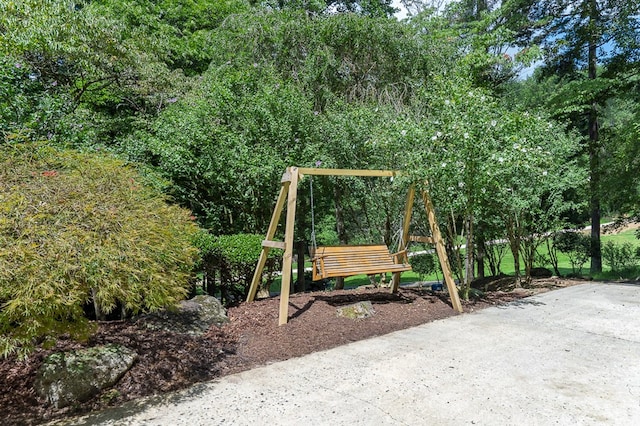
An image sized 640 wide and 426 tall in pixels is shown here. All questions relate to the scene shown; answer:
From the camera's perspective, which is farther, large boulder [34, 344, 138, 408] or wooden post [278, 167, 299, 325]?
wooden post [278, 167, 299, 325]

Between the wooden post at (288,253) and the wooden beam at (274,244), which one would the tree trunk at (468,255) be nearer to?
the wooden post at (288,253)

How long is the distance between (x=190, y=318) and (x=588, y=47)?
12474 mm

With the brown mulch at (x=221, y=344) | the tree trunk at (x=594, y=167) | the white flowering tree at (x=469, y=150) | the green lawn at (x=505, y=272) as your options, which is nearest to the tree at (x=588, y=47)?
the tree trunk at (x=594, y=167)

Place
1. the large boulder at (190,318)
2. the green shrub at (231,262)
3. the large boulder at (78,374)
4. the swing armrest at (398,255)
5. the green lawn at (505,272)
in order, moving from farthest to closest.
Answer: the green lawn at (505,272)
the swing armrest at (398,255)
the green shrub at (231,262)
the large boulder at (190,318)
the large boulder at (78,374)

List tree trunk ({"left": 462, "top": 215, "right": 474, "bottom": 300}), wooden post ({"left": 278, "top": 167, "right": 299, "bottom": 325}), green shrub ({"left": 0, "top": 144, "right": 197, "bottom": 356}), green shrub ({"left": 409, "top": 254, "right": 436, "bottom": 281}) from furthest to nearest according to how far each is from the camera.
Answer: green shrub ({"left": 409, "top": 254, "right": 436, "bottom": 281}), tree trunk ({"left": 462, "top": 215, "right": 474, "bottom": 300}), wooden post ({"left": 278, "top": 167, "right": 299, "bottom": 325}), green shrub ({"left": 0, "top": 144, "right": 197, "bottom": 356})

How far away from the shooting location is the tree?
9781mm

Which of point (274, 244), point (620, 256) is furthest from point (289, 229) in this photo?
point (620, 256)

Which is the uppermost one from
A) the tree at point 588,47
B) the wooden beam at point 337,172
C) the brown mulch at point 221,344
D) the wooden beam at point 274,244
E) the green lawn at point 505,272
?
the tree at point 588,47

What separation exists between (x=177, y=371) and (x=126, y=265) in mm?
1117

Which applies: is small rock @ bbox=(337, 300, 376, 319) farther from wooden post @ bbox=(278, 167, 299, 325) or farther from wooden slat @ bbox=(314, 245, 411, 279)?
wooden post @ bbox=(278, 167, 299, 325)

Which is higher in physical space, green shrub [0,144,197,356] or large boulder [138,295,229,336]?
green shrub [0,144,197,356]

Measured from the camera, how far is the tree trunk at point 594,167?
9039 millimetres

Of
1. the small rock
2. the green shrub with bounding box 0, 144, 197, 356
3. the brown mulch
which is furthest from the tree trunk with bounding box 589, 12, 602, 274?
the green shrub with bounding box 0, 144, 197, 356

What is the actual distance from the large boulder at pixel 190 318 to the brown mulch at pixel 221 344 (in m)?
0.11
